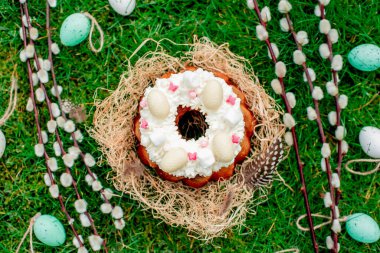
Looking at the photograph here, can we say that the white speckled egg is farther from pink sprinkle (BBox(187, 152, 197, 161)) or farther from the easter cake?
pink sprinkle (BBox(187, 152, 197, 161))

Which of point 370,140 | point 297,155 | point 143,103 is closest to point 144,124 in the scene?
point 143,103

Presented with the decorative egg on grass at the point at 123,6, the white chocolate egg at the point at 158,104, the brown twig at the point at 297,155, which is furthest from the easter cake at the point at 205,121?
the decorative egg on grass at the point at 123,6

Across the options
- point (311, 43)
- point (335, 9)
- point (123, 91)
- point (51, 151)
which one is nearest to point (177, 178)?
point (123, 91)

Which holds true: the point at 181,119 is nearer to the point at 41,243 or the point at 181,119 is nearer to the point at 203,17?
the point at 203,17

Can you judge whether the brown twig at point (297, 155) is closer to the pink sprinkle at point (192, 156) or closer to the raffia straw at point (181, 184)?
the raffia straw at point (181, 184)

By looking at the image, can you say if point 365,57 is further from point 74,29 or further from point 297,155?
point 74,29

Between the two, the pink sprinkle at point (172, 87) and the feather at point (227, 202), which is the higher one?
the pink sprinkle at point (172, 87)

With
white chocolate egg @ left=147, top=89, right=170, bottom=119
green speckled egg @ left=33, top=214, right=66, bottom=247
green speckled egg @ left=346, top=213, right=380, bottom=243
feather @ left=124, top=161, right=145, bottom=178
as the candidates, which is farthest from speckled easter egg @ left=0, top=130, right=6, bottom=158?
green speckled egg @ left=346, top=213, right=380, bottom=243
